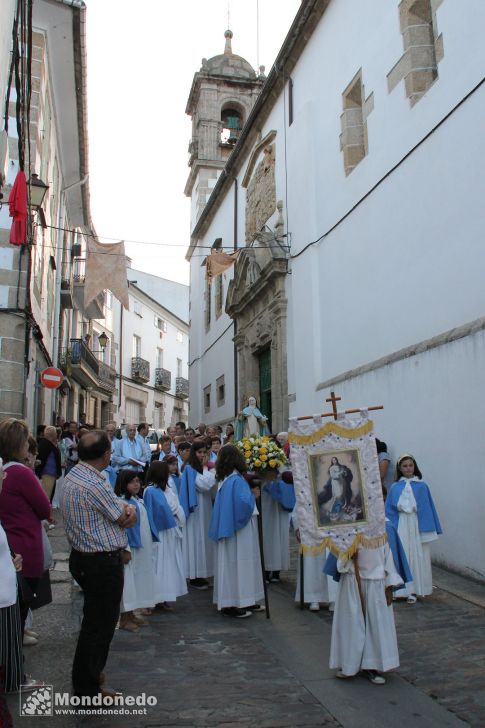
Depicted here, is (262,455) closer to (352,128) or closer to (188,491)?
(188,491)

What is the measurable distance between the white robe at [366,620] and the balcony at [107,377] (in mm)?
25642

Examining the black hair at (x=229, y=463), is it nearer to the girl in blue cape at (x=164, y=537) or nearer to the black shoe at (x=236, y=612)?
the girl in blue cape at (x=164, y=537)

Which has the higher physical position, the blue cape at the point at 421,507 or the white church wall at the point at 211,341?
A: the white church wall at the point at 211,341

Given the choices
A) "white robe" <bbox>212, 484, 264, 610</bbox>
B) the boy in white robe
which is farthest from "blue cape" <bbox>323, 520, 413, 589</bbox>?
"white robe" <bbox>212, 484, 264, 610</bbox>

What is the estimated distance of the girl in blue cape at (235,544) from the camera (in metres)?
5.87

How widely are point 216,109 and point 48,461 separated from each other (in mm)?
19000

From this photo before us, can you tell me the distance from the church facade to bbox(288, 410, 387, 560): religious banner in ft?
9.47

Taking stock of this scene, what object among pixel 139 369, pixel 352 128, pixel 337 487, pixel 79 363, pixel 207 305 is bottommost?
pixel 337 487

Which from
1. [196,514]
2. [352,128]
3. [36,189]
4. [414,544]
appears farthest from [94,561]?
[352,128]

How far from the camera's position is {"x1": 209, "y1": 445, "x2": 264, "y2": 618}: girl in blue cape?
587 cm

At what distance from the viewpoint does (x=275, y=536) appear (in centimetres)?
721

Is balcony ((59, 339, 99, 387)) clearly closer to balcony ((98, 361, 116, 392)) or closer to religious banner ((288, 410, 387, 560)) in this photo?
balcony ((98, 361, 116, 392))

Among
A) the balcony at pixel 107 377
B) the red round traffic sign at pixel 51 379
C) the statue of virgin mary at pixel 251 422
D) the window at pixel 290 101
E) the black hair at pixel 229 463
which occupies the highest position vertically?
the window at pixel 290 101

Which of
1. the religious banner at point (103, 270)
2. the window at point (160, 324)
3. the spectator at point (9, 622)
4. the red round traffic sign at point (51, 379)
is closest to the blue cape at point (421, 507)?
the spectator at point (9, 622)
